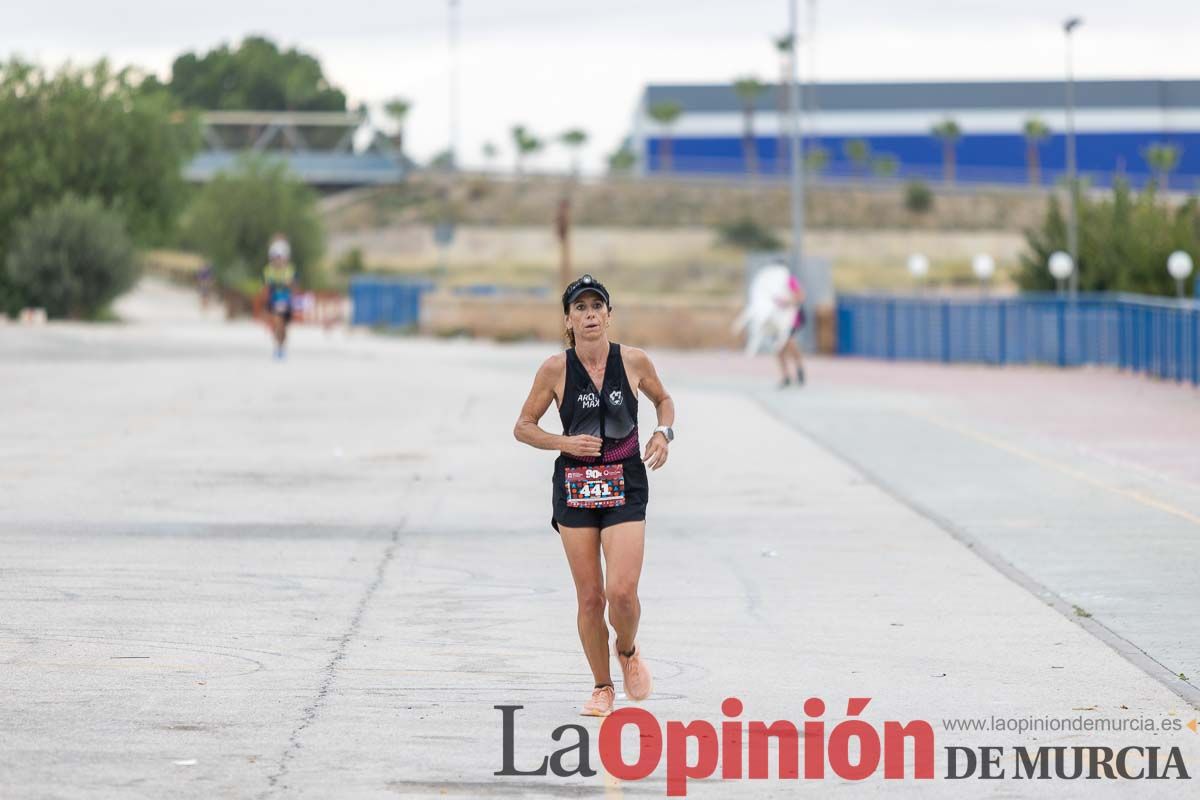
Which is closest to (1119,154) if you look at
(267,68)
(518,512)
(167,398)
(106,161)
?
(267,68)

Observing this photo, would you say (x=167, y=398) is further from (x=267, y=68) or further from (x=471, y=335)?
(x=267, y=68)

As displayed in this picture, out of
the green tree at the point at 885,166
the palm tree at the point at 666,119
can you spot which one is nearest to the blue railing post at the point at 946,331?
the green tree at the point at 885,166

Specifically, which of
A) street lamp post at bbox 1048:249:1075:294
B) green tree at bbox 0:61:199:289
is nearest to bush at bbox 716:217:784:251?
green tree at bbox 0:61:199:289

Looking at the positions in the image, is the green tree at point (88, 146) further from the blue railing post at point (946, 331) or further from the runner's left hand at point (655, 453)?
the runner's left hand at point (655, 453)

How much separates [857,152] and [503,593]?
117m

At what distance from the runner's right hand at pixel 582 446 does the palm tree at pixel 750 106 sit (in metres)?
124

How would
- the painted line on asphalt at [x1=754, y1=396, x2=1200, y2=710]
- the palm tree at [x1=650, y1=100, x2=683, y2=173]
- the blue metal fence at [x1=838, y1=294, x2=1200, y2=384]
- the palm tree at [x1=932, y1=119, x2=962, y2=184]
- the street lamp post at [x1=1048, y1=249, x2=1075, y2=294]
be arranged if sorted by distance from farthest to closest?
the palm tree at [x1=650, y1=100, x2=683, y2=173], the palm tree at [x1=932, y1=119, x2=962, y2=184], the street lamp post at [x1=1048, y1=249, x2=1075, y2=294], the blue metal fence at [x1=838, y1=294, x2=1200, y2=384], the painted line on asphalt at [x1=754, y1=396, x2=1200, y2=710]

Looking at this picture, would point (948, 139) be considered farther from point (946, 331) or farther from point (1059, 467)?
point (1059, 467)

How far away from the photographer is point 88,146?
59.2 m

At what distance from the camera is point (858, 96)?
129500 millimetres

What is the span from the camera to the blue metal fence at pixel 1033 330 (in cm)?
3300

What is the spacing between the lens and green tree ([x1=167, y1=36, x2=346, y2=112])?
15525cm

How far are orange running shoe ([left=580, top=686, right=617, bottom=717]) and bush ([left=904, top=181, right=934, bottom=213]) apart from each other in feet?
363

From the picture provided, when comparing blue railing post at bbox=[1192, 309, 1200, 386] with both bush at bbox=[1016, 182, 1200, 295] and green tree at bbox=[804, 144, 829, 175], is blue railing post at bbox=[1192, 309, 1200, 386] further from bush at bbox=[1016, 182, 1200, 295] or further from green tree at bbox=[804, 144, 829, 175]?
green tree at bbox=[804, 144, 829, 175]
